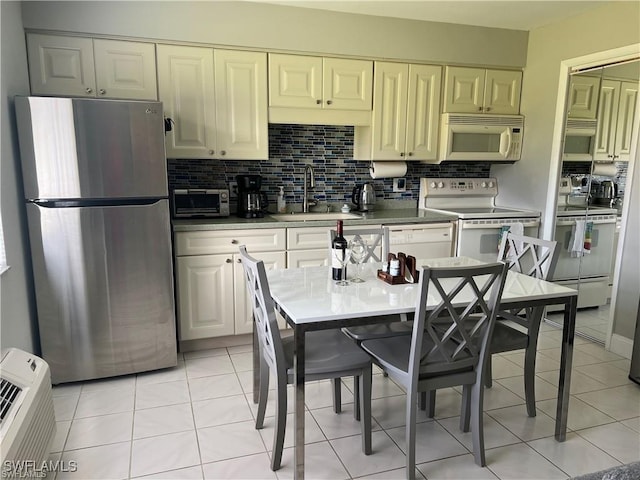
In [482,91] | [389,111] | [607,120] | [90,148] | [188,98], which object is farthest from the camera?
[482,91]

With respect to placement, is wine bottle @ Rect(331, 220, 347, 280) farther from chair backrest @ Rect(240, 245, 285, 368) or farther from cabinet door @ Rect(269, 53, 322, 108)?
cabinet door @ Rect(269, 53, 322, 108)

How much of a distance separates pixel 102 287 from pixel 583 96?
3.64 meters

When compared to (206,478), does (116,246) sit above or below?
above

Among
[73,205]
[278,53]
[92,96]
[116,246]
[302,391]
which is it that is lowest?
[302,391]

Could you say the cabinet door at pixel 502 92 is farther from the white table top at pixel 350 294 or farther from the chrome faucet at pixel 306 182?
the white table top at pixel 350 294

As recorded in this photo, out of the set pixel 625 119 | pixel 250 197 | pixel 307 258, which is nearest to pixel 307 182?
pixel 250 197

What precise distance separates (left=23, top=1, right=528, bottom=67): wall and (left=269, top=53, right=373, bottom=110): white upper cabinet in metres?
0.08

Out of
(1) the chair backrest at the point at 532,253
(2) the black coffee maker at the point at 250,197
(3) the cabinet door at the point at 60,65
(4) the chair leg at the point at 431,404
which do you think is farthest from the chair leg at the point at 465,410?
(3) the cabinet door at the point at 60,65

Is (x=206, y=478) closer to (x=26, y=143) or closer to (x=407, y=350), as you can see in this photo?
(x=407, y=350)

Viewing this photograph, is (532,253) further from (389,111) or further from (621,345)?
(389,111)

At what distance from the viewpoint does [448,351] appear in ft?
6.73

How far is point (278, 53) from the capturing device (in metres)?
3.24

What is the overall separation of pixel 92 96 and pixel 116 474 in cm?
220

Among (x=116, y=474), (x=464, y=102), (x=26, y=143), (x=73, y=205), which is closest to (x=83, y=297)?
(x=73, y=205)
